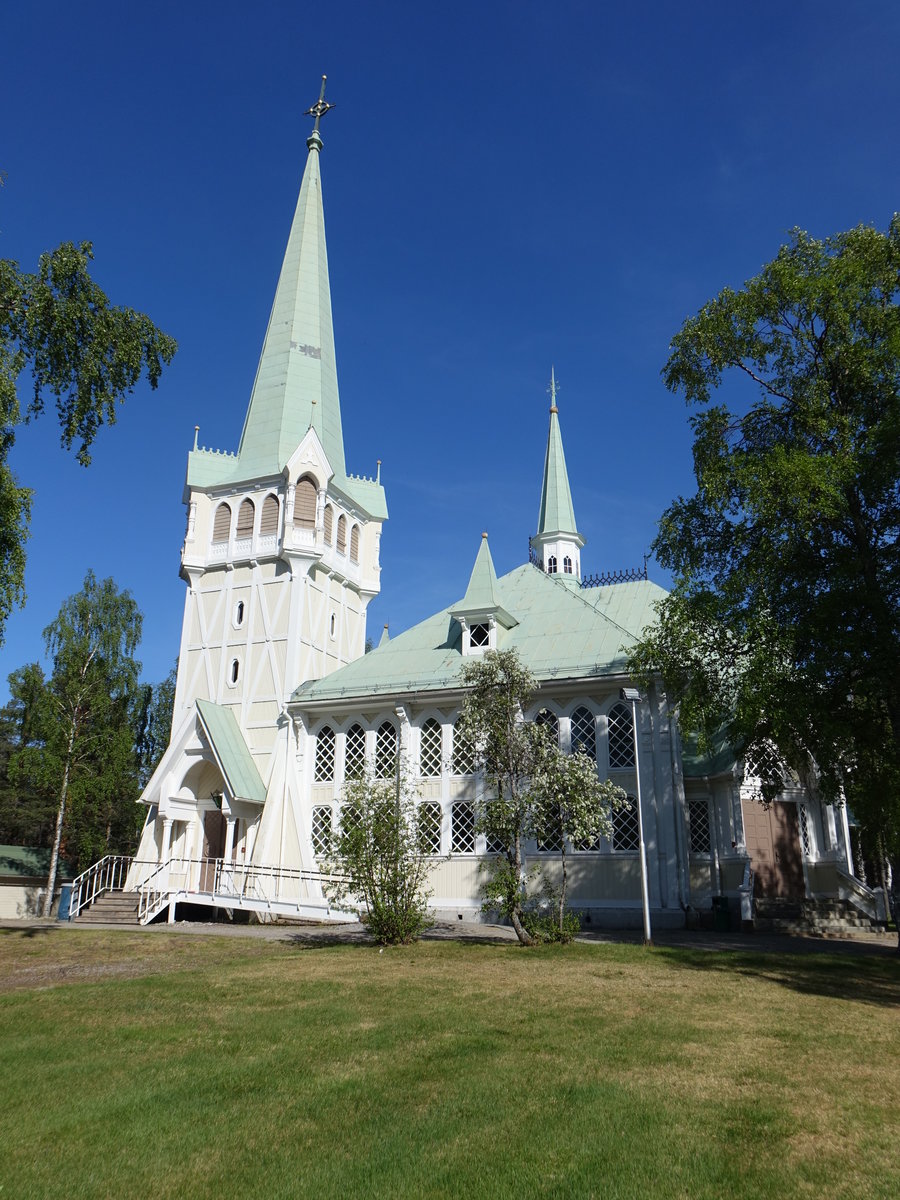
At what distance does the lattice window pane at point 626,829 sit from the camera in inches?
985

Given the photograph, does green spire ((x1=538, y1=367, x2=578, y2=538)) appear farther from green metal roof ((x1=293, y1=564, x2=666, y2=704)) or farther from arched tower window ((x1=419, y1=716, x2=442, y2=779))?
arched tower window ((x1=419, y1=716, x2=442, y2=779))

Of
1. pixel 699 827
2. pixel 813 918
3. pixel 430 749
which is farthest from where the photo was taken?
pixel 430 749

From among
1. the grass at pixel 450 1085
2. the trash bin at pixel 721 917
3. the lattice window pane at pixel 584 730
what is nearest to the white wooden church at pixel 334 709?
the lattice window pane at pixel 584 730

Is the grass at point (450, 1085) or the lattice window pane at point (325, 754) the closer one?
the grass at point (450, 1085)

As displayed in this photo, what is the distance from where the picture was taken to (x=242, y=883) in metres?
28.8

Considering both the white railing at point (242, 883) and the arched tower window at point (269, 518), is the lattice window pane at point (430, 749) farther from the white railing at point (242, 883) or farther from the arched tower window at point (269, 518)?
the arched tower window at point (269, 518)

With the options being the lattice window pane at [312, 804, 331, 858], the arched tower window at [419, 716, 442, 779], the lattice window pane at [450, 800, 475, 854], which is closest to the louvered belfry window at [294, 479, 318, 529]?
the arched tower window at [419, 716, 442, 779]

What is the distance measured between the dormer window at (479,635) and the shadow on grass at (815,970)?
44.0 ft

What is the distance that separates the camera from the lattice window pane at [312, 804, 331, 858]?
29.5m

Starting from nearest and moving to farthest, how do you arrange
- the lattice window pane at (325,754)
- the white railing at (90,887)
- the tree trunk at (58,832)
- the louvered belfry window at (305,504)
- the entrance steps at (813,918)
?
the entrance steps at (813,918) < the white railing at (90,887) < the lattice window pane at (325,754) < the tree trunk at (58,832) < the louvered belfry window at (305,504)

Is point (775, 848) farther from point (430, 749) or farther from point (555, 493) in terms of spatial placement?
point (555, 493)

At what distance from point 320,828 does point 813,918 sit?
1503 cm

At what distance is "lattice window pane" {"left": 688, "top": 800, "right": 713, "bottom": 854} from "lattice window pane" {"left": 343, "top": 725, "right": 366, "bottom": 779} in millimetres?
10380

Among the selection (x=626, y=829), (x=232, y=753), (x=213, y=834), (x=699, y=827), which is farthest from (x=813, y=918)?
(x=213, y=834)
